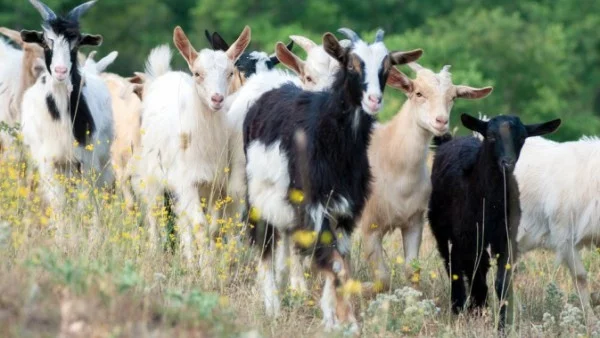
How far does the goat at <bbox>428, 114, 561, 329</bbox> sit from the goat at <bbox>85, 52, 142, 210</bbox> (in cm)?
264

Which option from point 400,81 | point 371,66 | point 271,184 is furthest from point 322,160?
point 400,81

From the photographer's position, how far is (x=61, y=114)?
1165 centimetres

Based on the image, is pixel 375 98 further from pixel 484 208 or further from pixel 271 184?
pixel 484 208

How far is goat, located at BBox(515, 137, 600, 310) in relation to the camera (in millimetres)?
11461

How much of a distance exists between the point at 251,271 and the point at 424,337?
2.10m

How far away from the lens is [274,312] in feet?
31.2

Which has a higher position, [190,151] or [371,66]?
[371,66]

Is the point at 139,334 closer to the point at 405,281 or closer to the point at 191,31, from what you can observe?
the point at 405,281

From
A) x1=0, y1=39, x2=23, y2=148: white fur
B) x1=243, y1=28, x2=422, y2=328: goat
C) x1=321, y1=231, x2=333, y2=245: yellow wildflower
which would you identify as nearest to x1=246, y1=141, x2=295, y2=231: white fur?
x1=243, y1=28, x2=422, y2=328: goat

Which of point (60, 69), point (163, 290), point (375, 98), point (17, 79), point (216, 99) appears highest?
point (375, 98)

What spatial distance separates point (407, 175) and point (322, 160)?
1.55m

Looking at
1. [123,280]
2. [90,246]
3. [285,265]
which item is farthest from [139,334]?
[285,265]

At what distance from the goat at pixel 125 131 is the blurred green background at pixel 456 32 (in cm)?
2478

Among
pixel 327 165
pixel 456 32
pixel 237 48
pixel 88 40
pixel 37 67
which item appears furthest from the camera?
pixel 456 32
